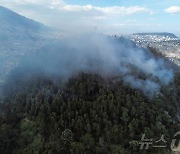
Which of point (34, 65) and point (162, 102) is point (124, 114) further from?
point (34, 65)

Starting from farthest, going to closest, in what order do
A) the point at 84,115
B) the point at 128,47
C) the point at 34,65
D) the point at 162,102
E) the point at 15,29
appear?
1. the point at 15,29
2. the point at 128,47
3. the point at 34,65
4. the point at 162,102
5. the point at 84,115

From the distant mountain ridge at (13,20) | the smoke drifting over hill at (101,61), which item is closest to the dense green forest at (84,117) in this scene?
the smoke drifting over hill at (101,61)

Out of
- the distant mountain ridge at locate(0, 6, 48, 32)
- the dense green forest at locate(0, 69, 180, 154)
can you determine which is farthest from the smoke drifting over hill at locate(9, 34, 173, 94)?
the distant mountain ridge at locate(0, 6, 48, 32)

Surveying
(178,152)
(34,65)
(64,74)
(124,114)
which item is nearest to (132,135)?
(124,114)

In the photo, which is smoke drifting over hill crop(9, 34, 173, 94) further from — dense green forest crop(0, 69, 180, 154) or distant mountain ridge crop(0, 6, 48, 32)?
distant mountain ridge crop(0, 6, 48, 32)

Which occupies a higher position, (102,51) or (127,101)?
(102,51)

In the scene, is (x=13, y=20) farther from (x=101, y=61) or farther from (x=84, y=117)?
(x=84, y=117)

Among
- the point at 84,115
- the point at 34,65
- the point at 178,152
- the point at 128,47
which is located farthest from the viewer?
the point at 128,47

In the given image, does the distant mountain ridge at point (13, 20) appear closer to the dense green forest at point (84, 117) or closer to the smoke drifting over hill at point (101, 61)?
the smoke drifting over hill at point (101, 61)
